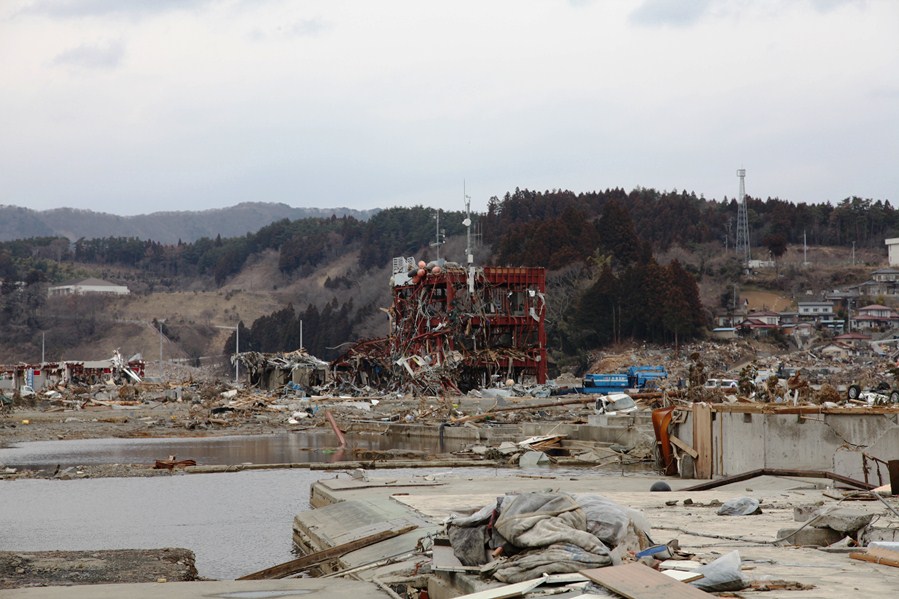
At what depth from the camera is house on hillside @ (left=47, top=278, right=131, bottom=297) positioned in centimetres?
16500

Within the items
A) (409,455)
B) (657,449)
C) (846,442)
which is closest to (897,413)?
(846,442)

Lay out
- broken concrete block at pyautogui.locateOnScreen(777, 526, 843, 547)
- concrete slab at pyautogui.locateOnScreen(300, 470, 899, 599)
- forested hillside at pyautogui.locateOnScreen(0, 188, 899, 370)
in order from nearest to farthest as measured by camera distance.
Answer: concrete slab at pyautogui.locateOnScreen(300, 470, 899, 599) < broken concrete block at pyautogui.locateOnScreen(777, 526, 843, 547) < forested hillside at pyautogui.locateOnScreen(0, 188, 899, 370)

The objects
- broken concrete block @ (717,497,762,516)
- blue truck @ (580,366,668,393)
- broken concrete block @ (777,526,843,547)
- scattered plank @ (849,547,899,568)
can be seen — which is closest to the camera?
scattered plank @ (849,547,899,568)

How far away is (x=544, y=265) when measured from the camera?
98.5 m

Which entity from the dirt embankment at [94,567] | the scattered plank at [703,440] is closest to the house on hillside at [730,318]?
the scattered plank at [703,440]

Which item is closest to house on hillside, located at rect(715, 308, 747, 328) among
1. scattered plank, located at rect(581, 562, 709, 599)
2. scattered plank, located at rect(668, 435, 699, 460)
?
scattered plank, located at rect(668, 435, 699, 460)

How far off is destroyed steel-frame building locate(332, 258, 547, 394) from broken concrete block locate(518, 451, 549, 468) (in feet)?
104

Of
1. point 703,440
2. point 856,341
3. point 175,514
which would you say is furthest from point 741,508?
point 856,341

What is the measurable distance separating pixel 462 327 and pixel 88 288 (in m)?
114

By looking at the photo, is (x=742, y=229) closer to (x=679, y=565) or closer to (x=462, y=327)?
(x=462, y=327)

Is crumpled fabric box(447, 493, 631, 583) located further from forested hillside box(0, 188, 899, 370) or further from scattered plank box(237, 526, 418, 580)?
forested hillside box(0, 188, 899, 370)

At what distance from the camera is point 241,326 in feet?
502

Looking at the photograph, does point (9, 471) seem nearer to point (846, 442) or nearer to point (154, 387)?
point (846, 442)

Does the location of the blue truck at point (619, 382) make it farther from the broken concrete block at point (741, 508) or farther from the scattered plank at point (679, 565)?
the scattered plank at point (679, 565)
